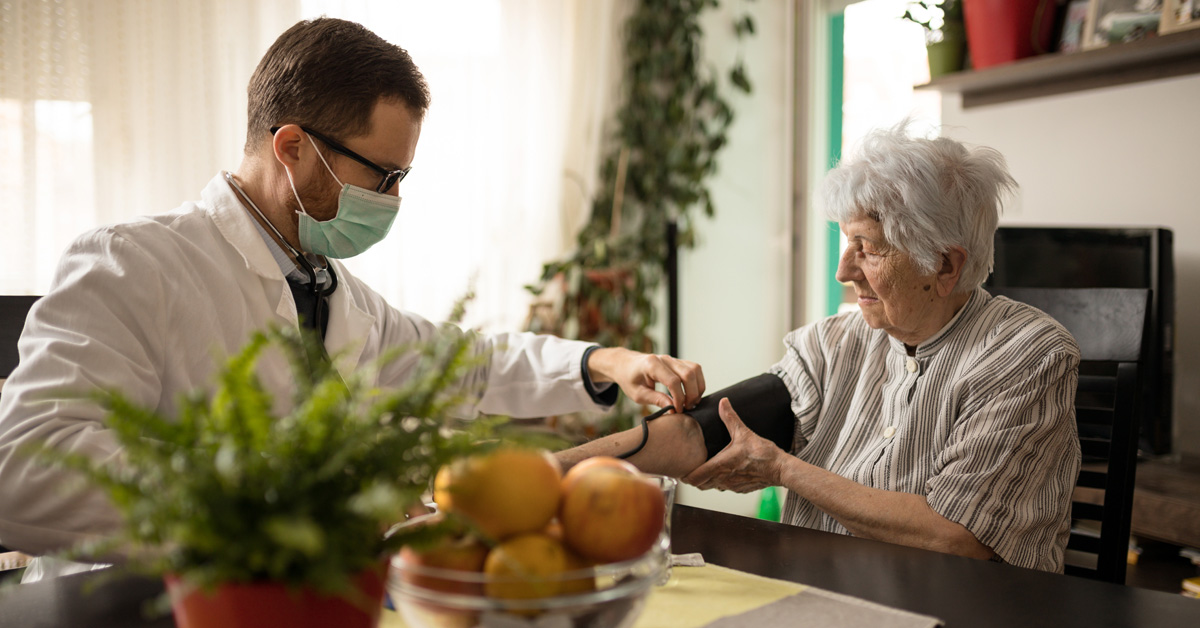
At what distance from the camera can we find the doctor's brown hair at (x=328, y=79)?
1.40 m

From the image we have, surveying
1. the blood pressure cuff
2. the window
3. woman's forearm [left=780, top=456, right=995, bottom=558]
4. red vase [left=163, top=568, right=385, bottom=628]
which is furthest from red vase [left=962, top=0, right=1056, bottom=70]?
red vase [left=163, top=568, right=385, bottom=628]

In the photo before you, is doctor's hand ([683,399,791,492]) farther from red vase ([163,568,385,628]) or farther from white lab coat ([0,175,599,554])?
red vase ([163,568,385,628])

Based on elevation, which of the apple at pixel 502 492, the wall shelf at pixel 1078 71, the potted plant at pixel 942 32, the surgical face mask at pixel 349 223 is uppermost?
the potted plant at pixel 942 32

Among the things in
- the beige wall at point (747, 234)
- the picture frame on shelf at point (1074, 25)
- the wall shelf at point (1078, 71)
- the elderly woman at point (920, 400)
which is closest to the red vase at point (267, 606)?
the elderly woman at point (920, 400)

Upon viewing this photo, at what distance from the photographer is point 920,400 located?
148cm

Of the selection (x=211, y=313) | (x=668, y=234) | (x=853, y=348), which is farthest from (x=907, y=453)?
(x=668, y=234)

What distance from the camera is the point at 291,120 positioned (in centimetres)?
143

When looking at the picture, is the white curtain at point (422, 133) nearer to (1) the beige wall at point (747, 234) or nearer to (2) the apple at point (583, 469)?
(1) the beige wall at point (747, 234)

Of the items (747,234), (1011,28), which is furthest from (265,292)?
(747,234)

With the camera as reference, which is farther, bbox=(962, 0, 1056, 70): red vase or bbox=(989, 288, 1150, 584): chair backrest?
bbox=(962, 0, 1056, 70): red vase

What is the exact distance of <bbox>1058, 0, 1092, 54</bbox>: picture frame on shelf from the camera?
2.71 meters

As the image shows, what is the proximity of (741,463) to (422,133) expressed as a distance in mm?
1954

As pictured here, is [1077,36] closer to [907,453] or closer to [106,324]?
[907,453]

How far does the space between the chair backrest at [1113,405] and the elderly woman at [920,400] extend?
0.06m
